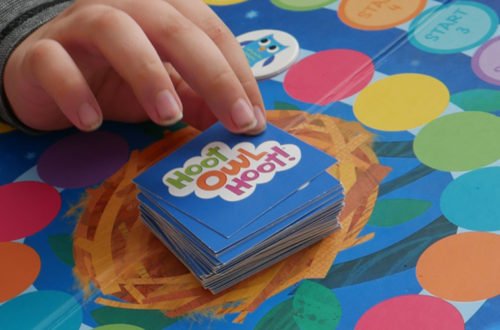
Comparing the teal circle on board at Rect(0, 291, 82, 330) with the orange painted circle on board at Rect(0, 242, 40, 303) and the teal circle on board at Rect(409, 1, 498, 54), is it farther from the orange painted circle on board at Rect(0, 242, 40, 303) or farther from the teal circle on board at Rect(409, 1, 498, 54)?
the teal circle on board at Rect(409, 1, 498, 54)

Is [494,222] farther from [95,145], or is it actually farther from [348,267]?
[95,145]

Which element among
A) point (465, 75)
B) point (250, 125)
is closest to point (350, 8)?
point (465, 75)

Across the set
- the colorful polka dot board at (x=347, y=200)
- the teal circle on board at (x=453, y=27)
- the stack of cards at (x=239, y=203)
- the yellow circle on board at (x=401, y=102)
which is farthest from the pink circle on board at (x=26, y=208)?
the teal circle on board at (x=453, y=27)

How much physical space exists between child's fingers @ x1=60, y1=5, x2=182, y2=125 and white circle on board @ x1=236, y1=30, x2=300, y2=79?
18cm

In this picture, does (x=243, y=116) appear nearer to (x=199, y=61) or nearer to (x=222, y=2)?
(x=199, y=61)

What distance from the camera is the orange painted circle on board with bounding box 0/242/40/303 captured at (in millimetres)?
601

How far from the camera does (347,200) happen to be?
62cm

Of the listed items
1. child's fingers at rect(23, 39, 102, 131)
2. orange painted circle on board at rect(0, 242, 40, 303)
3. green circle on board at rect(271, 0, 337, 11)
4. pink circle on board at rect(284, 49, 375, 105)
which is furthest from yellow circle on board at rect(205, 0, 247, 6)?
orange painted circle on board at rect(0, 242, 40, 303)

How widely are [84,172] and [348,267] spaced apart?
0.98ft

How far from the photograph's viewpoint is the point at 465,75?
72 cm

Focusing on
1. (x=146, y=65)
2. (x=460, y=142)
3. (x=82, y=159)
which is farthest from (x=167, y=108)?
(x=460, y=142)

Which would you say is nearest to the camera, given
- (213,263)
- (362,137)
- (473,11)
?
(213,263)

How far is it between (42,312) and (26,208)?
14cm

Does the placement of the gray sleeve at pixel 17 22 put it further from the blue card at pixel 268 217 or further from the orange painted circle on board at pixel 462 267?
the orange painted circle on board at pixel 462 267
